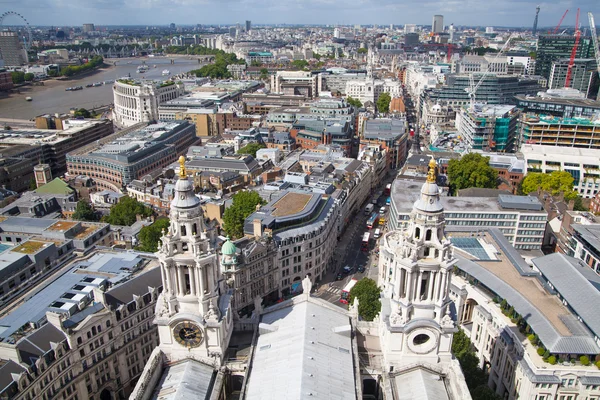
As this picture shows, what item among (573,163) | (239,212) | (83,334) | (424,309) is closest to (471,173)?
(573,163)

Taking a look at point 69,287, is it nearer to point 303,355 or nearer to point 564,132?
point 303,355

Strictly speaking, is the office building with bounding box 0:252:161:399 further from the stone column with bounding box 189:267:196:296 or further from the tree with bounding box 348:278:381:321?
the tree with bounding box 348:278:381:321

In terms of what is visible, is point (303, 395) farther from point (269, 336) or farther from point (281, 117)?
point (281, 117)

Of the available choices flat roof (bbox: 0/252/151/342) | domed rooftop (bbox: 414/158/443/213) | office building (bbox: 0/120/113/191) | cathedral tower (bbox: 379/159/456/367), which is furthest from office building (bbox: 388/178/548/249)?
office building (bbox: 0/120/113/191)

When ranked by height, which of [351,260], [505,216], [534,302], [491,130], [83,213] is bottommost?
[351,260]

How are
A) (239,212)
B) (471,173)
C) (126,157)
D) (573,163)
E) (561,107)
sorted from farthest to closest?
(561,107) < (126,157) < (573,163) < (471,173) < (239,212)

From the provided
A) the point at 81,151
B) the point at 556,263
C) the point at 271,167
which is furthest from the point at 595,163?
the point at 81,151
